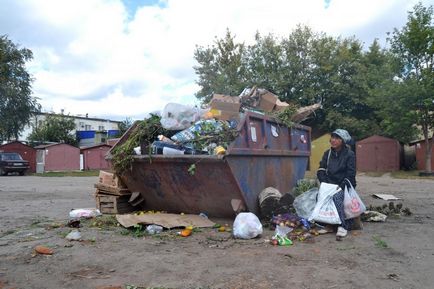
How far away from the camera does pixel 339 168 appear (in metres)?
5.86

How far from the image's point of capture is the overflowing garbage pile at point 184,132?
19.4ft

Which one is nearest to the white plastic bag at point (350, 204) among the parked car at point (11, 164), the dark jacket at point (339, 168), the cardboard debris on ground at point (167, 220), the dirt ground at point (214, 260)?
the dark jacket at point (339, 168)

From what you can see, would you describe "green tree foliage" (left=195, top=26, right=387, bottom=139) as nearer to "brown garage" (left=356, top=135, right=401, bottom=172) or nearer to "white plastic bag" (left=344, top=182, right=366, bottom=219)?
"brown garage" (left=356, top=135, right=401, bottom=172)

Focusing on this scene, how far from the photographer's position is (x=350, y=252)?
15.5ft

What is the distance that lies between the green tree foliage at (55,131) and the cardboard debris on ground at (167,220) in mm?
40997

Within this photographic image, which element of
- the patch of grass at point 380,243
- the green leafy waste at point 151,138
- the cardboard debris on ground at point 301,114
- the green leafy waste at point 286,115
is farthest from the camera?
the cardboard debris on ground at point 301,114

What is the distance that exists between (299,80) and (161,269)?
25128 millimetres

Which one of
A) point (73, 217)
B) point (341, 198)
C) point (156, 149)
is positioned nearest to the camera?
point (341, 198)

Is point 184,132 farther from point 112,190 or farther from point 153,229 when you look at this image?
point 112,190

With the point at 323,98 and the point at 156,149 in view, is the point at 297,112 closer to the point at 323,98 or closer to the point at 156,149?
the point at 156,149

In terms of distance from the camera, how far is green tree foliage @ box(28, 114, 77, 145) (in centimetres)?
4450

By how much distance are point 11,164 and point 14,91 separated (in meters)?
9.77

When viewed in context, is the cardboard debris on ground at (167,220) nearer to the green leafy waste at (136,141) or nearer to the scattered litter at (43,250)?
the green leafy waste at (136,141)

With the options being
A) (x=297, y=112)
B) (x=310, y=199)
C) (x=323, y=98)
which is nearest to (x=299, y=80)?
(x=323, y=98)
